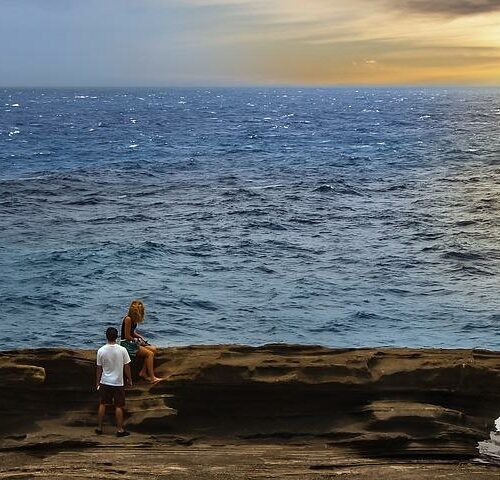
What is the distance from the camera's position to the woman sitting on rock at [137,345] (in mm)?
12906

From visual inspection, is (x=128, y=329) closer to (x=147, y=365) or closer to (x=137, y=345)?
(x=137, y=345)

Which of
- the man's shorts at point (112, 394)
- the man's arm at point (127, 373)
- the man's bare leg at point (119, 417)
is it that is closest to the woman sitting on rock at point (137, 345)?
the man's arm at point (127, 373)

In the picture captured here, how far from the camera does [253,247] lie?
39.6 m

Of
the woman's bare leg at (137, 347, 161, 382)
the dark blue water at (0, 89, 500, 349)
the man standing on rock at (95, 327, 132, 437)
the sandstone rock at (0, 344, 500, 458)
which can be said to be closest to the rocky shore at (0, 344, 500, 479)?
the sandstone rock at (0, 344, 500, 458)

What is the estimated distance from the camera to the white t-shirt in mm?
12102

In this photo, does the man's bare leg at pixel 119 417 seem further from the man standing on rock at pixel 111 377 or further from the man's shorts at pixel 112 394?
the man's shorts at pixel 112 394

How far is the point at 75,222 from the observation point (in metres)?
44.8

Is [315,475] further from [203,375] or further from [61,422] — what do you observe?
[61,422]

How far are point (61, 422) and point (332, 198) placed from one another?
1762 inches

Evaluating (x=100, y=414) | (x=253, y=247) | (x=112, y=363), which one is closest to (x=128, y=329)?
(x=112, y=363)

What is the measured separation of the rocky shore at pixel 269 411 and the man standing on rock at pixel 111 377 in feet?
1.02

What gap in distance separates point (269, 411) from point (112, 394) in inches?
101

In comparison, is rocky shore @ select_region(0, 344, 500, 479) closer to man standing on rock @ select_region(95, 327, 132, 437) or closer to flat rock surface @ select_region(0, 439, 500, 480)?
flat rock surface @ select_region(0, 439, 500, 480)

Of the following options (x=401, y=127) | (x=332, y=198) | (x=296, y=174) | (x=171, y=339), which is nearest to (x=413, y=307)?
(x=171, y=339)
